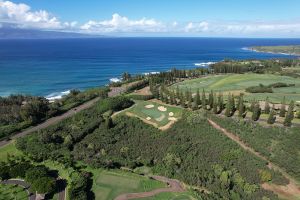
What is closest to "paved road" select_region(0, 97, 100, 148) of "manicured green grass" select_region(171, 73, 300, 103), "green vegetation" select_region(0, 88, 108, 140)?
"green vegetation" select_region(0, 88, 108, 140)

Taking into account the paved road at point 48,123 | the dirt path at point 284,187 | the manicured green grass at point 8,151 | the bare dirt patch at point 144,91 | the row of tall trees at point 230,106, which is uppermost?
the row of tall trees at point 230,106

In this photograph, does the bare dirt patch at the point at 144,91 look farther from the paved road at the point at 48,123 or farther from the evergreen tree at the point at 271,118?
the evergreen tree at the point at 271,118

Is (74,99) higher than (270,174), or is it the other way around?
(74,99)

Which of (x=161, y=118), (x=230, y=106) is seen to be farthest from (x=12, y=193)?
(x=230, y=106)

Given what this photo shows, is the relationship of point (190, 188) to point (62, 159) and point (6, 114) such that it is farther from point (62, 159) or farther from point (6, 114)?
point (6, 114)

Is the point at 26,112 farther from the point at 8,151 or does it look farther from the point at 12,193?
the point at 12,193

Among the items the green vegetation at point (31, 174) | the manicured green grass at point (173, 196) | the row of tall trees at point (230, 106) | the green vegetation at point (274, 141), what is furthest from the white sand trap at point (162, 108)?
the green vegetation at point (31, 174)

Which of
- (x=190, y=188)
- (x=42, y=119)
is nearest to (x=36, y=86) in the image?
(x=42, y=119)
